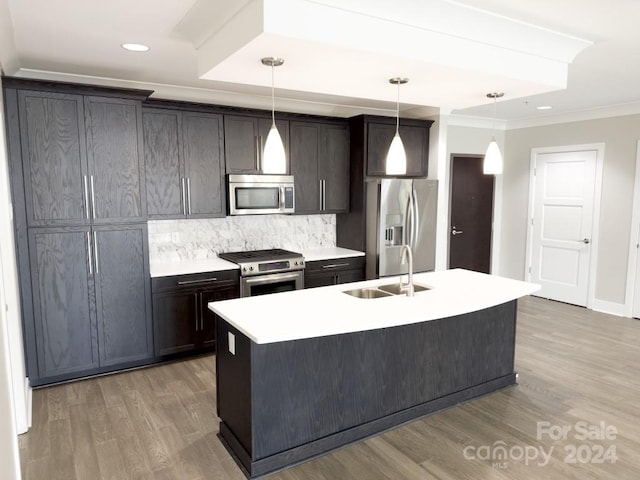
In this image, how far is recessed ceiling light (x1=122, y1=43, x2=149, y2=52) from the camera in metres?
2.98

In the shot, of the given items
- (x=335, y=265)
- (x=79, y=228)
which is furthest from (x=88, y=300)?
(x=335, y=265)

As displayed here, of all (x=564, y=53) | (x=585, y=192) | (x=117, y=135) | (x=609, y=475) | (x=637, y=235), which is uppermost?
(x=564, y=53)

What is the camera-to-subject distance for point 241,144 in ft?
14.3

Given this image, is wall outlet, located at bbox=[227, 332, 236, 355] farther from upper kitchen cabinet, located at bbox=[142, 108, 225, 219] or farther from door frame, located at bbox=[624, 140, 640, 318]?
door frame, located at bbox=[624, 140, 640, 318]

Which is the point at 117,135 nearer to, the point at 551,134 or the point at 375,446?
the point at 375,446

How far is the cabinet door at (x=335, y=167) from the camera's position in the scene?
16.1 feet

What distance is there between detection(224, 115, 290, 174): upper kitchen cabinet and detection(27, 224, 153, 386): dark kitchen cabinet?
45.1 inches

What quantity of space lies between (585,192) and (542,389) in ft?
10.9

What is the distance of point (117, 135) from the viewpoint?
3574 millimetres

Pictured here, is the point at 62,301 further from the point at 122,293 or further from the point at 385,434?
the point at 385,434

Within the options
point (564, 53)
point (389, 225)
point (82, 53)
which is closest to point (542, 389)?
point (389, 225)

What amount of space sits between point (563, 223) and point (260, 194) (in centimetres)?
421

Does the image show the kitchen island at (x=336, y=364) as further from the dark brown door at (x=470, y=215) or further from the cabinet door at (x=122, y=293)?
the dark brown door at (x=470, y=215)

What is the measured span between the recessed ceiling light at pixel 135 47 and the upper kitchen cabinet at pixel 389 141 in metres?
2.47
